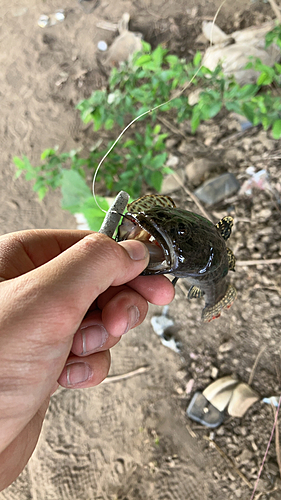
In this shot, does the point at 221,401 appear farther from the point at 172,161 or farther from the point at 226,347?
the point at 172,161

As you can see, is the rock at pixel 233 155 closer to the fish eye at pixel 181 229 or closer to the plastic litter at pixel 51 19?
the fish eye at pixel 181 229

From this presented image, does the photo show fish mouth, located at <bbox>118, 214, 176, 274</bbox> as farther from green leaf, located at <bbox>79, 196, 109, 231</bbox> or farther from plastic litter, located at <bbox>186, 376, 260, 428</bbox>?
plastic litter, located at <bbox>186, 376, 260, 428</bbox>

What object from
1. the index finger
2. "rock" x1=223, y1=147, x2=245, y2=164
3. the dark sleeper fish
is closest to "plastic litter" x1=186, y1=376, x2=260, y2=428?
the dark sleeper fish

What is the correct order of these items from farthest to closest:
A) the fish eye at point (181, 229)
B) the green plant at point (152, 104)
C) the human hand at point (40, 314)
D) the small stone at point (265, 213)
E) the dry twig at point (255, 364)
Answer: the small stone at point (265, 213), the dry twig at point (255, 364), the green plant at point (152, 104), the fish eye at point (181, 229), the human hand at point (40, 314)

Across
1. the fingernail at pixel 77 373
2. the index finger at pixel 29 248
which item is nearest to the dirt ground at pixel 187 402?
the fingernail at pixel 77 373

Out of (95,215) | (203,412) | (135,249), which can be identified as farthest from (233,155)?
(203,412)

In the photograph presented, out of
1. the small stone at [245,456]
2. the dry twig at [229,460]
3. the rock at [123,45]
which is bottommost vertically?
the dry twig at [229,460]

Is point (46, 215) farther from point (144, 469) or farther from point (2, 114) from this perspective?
point (144, 469)

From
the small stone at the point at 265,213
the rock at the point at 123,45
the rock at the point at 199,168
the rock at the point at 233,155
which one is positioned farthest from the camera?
the rock at the point at 123,45
